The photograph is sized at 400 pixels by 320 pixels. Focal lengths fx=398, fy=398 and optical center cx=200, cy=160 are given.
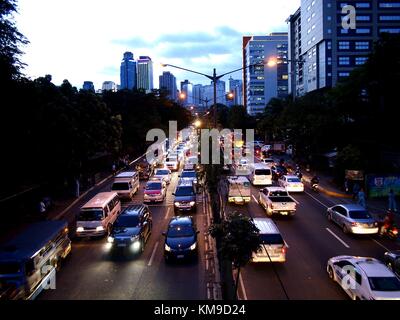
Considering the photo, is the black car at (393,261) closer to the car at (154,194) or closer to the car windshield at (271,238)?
the car windshield at (271,238)

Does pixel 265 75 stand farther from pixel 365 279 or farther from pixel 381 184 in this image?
pixel 365 279

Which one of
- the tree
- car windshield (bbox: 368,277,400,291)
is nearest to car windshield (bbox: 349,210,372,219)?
car windshield (bbox: 368,277,400,291)

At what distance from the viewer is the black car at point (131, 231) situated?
1797 centimetres

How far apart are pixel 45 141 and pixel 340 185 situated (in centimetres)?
2559

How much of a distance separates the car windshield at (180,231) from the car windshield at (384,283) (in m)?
8.10

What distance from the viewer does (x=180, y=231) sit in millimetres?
18078

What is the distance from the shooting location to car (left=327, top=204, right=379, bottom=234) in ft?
65.7

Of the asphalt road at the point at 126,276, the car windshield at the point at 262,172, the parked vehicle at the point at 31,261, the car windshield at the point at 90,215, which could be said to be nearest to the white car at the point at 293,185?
the car windshield at the point at 262,172

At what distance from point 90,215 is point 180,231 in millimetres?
5700

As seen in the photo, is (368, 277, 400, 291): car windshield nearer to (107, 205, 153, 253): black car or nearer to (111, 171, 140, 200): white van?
(107, 205, 153, 253): black car

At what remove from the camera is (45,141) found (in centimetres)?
2895

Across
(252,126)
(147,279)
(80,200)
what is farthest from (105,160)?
(252,126)

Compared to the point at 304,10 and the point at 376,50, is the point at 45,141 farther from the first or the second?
the point at 304,10

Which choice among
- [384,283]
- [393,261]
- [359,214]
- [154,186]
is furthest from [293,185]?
[384,283]
